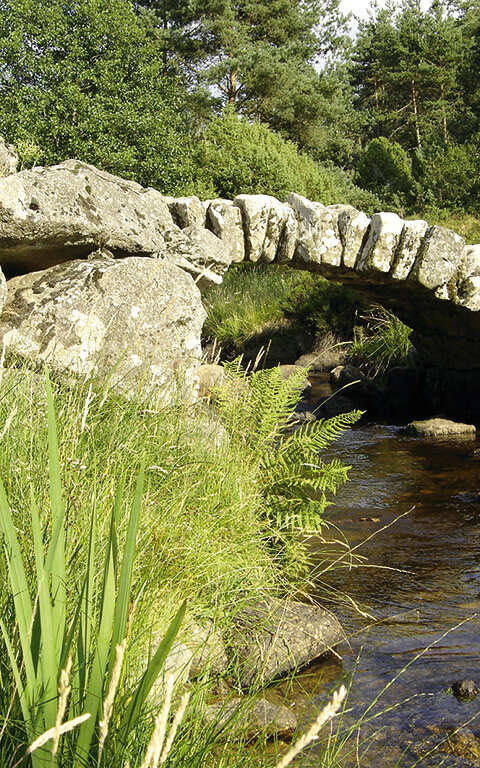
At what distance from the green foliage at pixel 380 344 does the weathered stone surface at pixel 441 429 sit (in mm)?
2835

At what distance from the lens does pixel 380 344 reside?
1383 cm

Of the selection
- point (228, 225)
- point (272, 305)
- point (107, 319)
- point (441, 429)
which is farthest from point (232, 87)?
point (107, 319)

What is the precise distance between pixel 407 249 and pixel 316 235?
1.10m

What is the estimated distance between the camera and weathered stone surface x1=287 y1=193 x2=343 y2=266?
8383mm

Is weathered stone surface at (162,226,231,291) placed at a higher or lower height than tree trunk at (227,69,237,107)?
lower

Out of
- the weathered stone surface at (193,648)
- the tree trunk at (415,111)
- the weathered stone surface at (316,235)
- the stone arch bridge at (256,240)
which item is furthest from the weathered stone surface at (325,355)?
the tree trunk at (415,111)

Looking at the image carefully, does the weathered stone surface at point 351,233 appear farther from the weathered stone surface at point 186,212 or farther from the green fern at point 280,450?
the green fern at point 280,450

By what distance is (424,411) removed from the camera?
466 inches

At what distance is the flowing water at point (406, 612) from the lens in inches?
116

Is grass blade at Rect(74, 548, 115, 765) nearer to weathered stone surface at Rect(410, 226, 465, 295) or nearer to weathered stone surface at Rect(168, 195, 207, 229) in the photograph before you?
weathered stone surface at Rect(168, 195, 207, 229)

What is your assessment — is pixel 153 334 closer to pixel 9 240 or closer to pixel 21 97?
pixel 9 240

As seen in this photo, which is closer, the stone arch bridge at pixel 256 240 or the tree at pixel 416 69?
the stone arch bridge at pixel 256 240

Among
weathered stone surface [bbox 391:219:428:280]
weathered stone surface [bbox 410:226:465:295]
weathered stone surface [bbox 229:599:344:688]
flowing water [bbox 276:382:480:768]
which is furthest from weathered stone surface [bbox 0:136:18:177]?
weathered stone surface [bbox 410:226:465:295]

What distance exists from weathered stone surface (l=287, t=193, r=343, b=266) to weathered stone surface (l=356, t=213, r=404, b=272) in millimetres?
321
